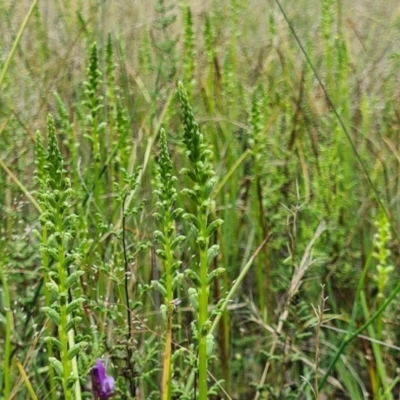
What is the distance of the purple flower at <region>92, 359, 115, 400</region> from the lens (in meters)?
1.00

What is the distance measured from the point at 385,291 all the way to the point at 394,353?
20 centimetres

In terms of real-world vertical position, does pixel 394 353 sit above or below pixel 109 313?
below

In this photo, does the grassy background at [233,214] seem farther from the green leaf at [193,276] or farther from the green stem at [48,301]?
the green leaf at [193,276]

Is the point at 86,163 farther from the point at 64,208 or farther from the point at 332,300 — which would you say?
the point at 64,208

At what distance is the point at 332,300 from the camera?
1500 millimetres

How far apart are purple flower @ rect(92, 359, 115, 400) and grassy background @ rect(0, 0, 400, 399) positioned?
17 millimetres

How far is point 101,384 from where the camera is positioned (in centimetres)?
101

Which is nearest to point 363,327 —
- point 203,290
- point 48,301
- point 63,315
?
point 203,290

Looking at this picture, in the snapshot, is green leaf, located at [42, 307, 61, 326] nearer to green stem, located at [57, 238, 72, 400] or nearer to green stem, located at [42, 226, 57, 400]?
green stem, located at [57, 238, 72, 400]

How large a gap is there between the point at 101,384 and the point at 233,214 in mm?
649

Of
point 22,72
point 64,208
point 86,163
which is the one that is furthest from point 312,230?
point 22,72

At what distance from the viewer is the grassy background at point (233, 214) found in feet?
3.98

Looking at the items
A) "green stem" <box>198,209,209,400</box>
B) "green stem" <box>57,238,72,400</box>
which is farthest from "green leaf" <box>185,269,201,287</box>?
"green stem" <box>57,238,72,400</box>

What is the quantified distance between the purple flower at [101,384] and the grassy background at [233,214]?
0.02m
